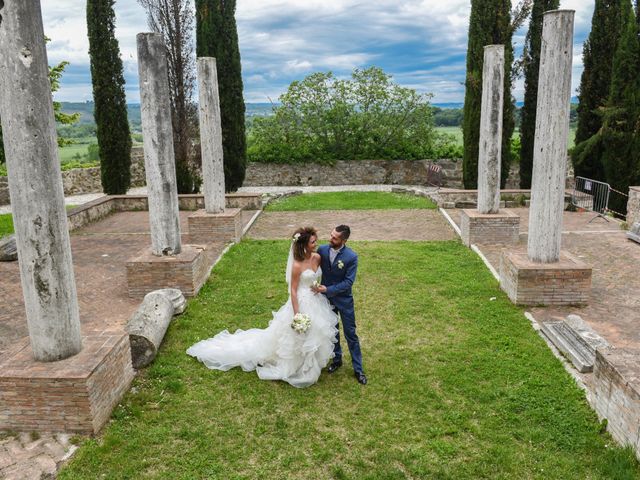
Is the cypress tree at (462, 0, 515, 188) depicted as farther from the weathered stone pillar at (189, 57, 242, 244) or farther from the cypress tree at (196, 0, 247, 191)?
the weathered stone pillar at (189, 57, 242, 244)

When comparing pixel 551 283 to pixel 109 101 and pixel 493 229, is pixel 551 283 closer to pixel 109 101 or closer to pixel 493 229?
pixel 493 229

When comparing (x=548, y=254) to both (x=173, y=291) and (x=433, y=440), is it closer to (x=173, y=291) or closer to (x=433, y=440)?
(x=433, y=440)

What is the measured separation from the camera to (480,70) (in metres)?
19.7

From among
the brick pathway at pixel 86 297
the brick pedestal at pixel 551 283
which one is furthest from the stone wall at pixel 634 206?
the brick pathway at pixel 86 297

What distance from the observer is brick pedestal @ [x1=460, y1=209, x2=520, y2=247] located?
11.9m

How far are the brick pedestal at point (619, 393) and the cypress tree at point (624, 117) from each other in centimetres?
1478

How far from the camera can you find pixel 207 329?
7547mm

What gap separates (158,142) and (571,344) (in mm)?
6502

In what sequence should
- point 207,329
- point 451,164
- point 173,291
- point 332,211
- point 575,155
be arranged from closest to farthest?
1. point 207,329
2. point 173,291
3. point 332,211
4. point 575,155
5. point 451,164

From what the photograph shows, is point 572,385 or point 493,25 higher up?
point 493,25

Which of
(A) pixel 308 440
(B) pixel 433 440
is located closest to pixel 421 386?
(B) pixel 433 440


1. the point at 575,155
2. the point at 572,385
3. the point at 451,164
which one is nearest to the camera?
the point at 572,385

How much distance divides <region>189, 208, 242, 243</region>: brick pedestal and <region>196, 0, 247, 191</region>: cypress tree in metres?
8.93

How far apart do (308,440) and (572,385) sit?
2.85 m
